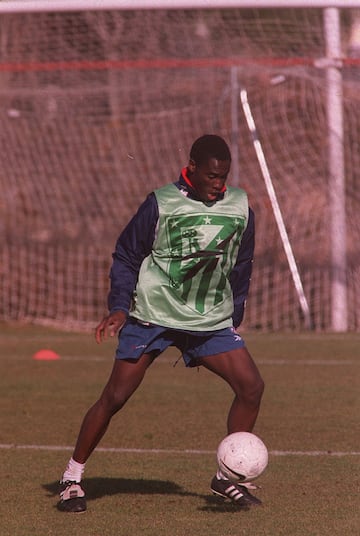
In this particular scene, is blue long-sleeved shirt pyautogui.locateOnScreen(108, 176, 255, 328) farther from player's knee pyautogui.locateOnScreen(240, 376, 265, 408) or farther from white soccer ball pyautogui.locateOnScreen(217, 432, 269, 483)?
white soccer ball pyautogui.locateOnScreen(217, 432, 269, 483)

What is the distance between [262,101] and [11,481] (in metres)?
9.16

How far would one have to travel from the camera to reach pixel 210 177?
5.66 m

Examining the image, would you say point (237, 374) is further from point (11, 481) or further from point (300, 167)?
point (300, 167)

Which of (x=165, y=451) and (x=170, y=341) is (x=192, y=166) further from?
(x=165, y=451)

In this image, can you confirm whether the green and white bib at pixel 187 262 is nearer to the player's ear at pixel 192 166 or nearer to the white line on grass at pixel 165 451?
the player's ear at pixel 192 166

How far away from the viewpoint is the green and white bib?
18.8 feet

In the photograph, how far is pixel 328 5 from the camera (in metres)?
9.97

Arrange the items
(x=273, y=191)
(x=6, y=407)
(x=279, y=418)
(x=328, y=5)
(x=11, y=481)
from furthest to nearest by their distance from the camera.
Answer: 1. (x=273, y=191)
2. (x=328, y=5)
3. (x=6, y=407)
4. (x=279, y=418)
5. (x=11, y=481)

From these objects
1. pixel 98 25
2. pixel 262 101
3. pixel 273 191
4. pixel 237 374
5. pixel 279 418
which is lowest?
pixel 279 418

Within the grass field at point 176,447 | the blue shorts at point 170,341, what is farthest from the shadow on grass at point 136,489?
the blue shorts at point 170,341

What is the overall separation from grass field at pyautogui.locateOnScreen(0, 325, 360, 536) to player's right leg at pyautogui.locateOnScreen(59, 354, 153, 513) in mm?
107

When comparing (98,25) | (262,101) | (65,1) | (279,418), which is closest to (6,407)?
(279,418)

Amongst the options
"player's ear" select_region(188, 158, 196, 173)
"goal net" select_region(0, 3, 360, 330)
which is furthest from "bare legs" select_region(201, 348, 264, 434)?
"goal net" select_region(0, 3, 360, 330)

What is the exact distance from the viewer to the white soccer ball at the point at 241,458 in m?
5.57
